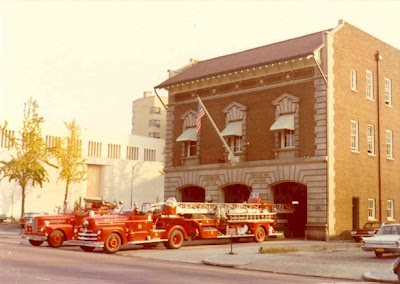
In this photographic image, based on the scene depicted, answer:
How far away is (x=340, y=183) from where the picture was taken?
112 feet

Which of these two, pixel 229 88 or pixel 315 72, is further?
pixel 229 88

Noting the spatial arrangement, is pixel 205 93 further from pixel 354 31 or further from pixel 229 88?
pixel 354 31

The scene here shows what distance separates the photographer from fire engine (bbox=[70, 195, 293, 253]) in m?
24.4

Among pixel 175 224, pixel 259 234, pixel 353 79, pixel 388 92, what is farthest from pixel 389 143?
pixel 175 224

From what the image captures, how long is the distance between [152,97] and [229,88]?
74339 millimetres

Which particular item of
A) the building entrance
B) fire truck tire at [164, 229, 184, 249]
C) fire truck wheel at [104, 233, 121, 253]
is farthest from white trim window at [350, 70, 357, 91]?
fire truck wheel at [104, 233, 121, 253]

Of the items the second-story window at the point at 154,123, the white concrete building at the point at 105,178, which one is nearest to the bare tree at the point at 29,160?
the white concrete building at the point at 105,178

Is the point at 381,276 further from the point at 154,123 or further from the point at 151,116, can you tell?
the point at 151,116

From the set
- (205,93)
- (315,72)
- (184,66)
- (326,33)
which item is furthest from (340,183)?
(184,66)

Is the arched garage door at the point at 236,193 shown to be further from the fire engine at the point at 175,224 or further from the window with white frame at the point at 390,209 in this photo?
the window with white frame at the point at 390,209

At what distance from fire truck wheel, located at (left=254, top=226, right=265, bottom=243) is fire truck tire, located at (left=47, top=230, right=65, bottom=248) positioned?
11037 millimetres

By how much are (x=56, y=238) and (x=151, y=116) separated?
282ft

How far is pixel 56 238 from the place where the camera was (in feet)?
88.1

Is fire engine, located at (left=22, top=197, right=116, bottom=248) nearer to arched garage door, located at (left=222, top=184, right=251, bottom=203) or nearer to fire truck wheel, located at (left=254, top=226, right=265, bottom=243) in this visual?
fire truck wheel, located at (left=254, top=226, right=265, bottom=243)
